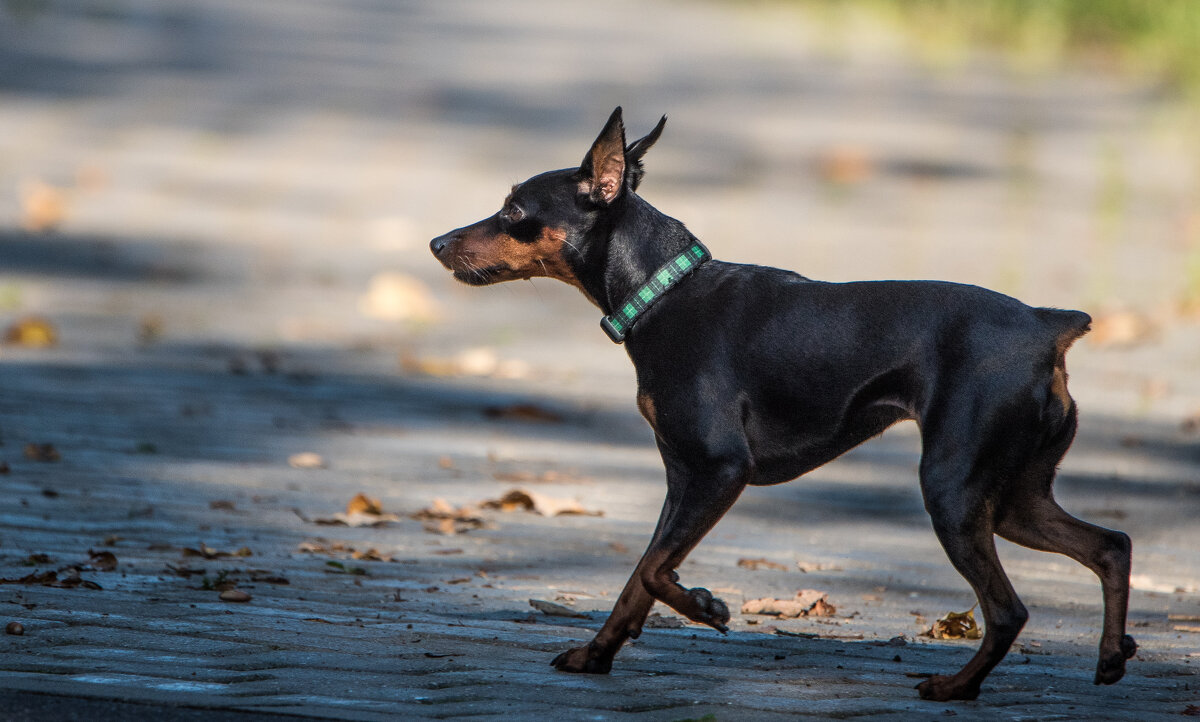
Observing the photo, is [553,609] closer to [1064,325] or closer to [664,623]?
[664,623]

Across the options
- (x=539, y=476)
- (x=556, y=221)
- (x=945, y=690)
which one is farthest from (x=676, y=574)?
(x=539, y=476)

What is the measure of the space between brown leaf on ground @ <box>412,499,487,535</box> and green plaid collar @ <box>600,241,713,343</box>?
5.54 feet

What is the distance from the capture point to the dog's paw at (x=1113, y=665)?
398cm

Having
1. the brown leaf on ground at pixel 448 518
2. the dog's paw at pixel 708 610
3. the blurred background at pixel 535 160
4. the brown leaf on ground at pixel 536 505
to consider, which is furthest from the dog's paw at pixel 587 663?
the blurred background at pixel 535 160

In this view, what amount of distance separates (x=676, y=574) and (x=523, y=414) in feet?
13.3

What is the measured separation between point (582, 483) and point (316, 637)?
8.61 ft


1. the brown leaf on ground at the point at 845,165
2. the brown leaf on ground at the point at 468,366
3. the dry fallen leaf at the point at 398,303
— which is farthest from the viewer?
the brown leaf on ground at the point at 845,165

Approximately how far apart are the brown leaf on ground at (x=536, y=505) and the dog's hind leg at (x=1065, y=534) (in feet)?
7.26

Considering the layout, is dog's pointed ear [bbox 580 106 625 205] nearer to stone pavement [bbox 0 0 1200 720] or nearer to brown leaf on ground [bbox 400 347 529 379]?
stone pavement [bbox 0 0 1200 720]

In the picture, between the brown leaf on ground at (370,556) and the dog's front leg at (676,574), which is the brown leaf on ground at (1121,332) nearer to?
the brown leaf on ground at (370,556)

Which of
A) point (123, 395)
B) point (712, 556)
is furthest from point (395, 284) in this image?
point (712, 556)

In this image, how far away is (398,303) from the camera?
10.6 meters

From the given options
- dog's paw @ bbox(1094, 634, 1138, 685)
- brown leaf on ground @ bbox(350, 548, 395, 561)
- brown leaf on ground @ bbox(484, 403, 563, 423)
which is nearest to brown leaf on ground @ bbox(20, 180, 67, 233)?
brown leaf on ground @ bbox(484, 403, 563, 423)

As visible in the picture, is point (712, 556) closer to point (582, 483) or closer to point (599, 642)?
point (582, 483)
